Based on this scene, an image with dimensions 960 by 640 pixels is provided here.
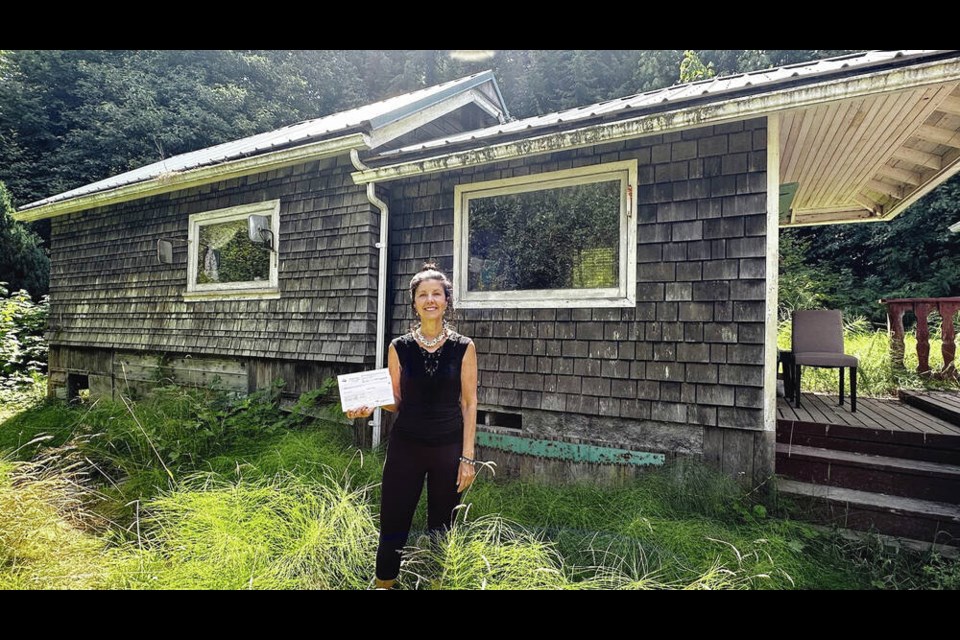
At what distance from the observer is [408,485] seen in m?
2.15

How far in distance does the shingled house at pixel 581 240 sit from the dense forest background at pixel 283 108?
805 cm

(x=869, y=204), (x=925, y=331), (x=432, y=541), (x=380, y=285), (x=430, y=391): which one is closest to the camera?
(x=430, y=391)

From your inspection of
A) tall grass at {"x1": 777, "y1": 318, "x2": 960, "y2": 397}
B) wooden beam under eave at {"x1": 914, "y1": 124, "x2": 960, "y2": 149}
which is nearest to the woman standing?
wooden beam under eave at {"x1": 914, "y1": 124, "x2": 960, "y2": 149}

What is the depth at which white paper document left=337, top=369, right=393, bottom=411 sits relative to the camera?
1.88 metres

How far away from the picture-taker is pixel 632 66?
15148mm

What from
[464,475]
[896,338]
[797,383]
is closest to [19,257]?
[464,475]

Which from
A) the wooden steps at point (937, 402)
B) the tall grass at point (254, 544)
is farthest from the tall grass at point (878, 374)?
the tall grass at point (254, 544)

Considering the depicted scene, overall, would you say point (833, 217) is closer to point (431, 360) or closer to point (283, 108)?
point (431, 360)

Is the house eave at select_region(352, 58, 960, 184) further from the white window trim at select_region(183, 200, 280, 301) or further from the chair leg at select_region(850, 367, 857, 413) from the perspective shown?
the chair leg at select_region(850, 367, 857, 413)

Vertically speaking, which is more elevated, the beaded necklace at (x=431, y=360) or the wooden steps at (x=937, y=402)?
the beaded necklace at (x=431, y=360)

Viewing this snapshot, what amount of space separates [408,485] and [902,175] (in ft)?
19.9

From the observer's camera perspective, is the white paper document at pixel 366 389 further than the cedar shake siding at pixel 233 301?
No

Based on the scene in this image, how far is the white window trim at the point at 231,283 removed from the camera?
529 cm

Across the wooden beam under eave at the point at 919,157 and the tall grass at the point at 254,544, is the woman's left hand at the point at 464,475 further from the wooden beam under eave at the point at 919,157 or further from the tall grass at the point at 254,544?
the wooden beam under eave at the point at 919,157
